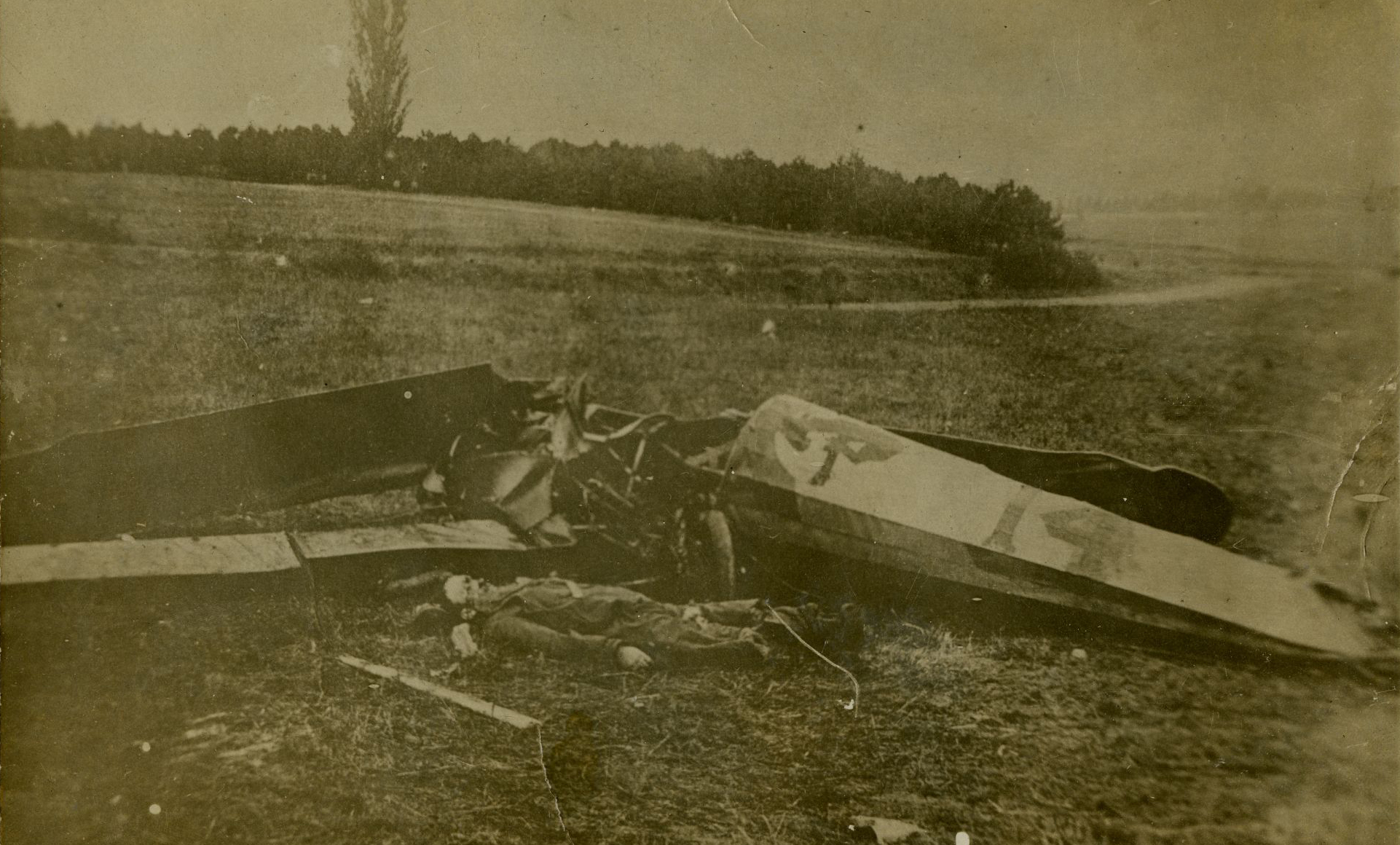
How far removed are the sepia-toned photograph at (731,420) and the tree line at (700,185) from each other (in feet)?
0.05

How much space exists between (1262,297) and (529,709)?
2.95 metres

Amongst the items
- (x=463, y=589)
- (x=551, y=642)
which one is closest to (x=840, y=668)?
(x=551, y=642)

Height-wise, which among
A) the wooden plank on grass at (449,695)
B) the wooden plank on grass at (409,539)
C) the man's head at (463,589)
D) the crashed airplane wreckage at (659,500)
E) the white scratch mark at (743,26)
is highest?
the white scratch mark at (743,26)

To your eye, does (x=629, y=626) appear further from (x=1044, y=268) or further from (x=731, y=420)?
Result: (x=1044, y=268)

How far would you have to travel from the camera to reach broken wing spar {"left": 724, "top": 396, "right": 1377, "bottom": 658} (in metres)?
2.52

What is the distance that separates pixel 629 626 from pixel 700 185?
1612 mm

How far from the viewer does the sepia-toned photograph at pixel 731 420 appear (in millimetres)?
2514

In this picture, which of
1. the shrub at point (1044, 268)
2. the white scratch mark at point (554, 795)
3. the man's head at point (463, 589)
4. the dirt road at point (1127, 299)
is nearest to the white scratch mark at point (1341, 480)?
the dirt road at point (1127, 299)

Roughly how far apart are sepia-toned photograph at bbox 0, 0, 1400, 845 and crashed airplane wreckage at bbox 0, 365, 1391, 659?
0.02 meters

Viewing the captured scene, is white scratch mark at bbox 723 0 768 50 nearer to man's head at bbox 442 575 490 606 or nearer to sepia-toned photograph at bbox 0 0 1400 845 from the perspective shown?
sepia-toned photograph at bbox 0 0 1400 845

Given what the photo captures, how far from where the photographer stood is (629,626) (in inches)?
103

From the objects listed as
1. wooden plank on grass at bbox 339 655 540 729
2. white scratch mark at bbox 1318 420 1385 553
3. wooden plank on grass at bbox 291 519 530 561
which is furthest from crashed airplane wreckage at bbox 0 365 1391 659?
wooden plank on grass at bbox 339 655 540 729

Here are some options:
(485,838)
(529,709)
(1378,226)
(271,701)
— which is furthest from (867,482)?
(271,701)

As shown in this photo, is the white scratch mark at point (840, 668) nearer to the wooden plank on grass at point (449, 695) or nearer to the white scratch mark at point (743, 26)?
the wooden plank on grass at point (449, 695)
